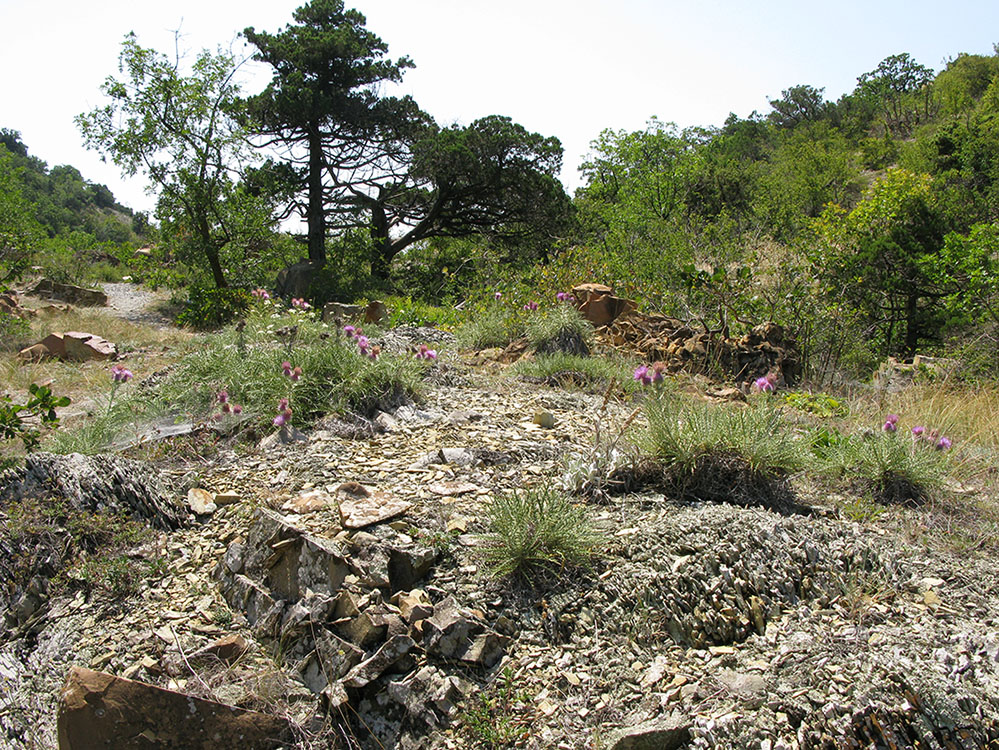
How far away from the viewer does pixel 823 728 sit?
4.98 feet

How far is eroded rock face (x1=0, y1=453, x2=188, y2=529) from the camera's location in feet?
8.53

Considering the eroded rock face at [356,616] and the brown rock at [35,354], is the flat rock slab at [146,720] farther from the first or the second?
the brown rock at [35,354]

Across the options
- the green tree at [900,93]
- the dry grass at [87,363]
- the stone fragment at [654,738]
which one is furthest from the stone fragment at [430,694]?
the green tree at [900,93]

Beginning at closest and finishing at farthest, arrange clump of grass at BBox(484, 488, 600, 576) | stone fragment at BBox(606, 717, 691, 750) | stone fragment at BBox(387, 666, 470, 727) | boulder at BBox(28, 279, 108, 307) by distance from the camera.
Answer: stone fragment at BBox(606, 717, 691, 750) → stone fragment at BBox(387, 666, 470, 727) → clump of grass at BBox(484, 488, 600, 576) → boulder at BBox(28, 279, 108, 307)

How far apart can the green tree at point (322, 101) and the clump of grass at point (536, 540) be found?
1313 centimetres

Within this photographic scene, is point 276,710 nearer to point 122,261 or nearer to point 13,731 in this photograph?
point 13,731

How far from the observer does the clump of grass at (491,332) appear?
6289 millimetres

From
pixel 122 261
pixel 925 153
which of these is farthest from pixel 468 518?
pixel 925 153

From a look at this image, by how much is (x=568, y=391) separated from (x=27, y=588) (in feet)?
10.8

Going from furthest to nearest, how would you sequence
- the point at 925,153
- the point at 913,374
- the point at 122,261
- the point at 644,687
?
the point at 925,153, the point at 122,261, the point at 913,374, the point at 644,687

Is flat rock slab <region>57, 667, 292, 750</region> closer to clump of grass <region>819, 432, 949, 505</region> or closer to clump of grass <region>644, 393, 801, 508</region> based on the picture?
clump of grass <region>644, 393, 801, 508</region>

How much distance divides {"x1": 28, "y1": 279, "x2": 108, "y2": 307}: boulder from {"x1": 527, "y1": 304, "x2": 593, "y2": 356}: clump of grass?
1054cm

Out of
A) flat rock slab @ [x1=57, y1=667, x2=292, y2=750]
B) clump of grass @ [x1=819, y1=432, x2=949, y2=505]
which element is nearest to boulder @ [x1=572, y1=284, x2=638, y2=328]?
clump of grass @ [x1=819, y1=432, x2=949, y2=505]

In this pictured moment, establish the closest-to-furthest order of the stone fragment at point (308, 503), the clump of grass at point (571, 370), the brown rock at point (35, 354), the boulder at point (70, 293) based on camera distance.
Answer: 1. the stone fragment at point (308, 503)
2. the clump of grass at point (571, 370)
3. the brown rock at point (35, 354)
4. the boulder at point (70, 293)
